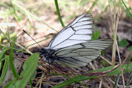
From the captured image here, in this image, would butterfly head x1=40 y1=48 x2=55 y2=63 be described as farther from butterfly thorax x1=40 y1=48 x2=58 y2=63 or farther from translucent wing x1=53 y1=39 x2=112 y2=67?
translucent wing x1=53 y1=39 x2=112 y2=67

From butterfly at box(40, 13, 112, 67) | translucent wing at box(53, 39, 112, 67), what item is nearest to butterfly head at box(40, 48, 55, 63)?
butterfly at box(40, 13, 112, 67)

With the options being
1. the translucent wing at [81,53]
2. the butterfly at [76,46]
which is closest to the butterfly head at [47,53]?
the butterfly at [76,46]

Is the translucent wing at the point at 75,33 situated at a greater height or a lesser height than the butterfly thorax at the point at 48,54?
greater

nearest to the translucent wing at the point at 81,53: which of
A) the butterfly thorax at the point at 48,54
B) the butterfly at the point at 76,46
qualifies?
the butterfly at the point at 76,46

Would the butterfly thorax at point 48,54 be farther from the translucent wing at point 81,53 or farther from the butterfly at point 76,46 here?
the translucent wing at point 81,53

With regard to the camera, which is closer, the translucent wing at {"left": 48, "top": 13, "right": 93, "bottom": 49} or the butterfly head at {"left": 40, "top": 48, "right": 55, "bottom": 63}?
the butterfly head at {"left": 40, "top": 48, "right": 55, "bottom": 63}

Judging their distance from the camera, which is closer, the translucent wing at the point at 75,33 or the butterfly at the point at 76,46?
the butterfly at the point at 76,46
